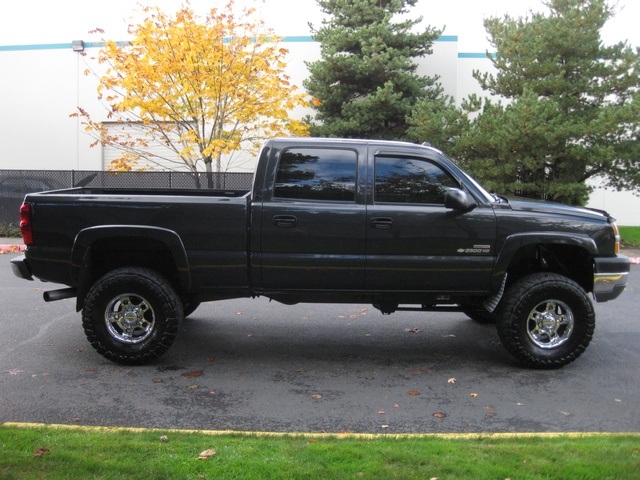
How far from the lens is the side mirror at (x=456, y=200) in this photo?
19.2ft

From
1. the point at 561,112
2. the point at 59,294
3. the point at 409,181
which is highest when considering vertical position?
the point at 561,112

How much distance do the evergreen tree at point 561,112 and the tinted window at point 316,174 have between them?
10.8m

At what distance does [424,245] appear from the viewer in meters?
6.05

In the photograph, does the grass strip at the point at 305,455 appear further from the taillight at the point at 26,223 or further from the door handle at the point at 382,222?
the taillight at the point at 26,223

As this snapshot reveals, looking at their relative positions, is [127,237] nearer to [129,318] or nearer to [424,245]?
[129,318]

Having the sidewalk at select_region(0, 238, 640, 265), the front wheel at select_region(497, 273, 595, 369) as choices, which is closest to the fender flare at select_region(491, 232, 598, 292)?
the front wheel at select_region(497, 273, 595, 369)

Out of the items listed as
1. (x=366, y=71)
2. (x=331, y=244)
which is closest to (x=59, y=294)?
(x=331, y=244)

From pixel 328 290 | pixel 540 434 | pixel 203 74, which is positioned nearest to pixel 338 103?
pixel 203 74

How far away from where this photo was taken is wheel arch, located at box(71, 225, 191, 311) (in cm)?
600

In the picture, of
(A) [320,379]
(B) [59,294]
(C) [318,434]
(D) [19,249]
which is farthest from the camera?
(D) [19,249]

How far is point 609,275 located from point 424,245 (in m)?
1.78

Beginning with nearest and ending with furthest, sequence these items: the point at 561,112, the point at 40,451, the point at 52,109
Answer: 1. the point at 40,451
2. the point at 561,112
3. the point at 52,109

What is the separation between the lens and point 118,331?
6.23 m

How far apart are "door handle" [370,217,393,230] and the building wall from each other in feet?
62.1
